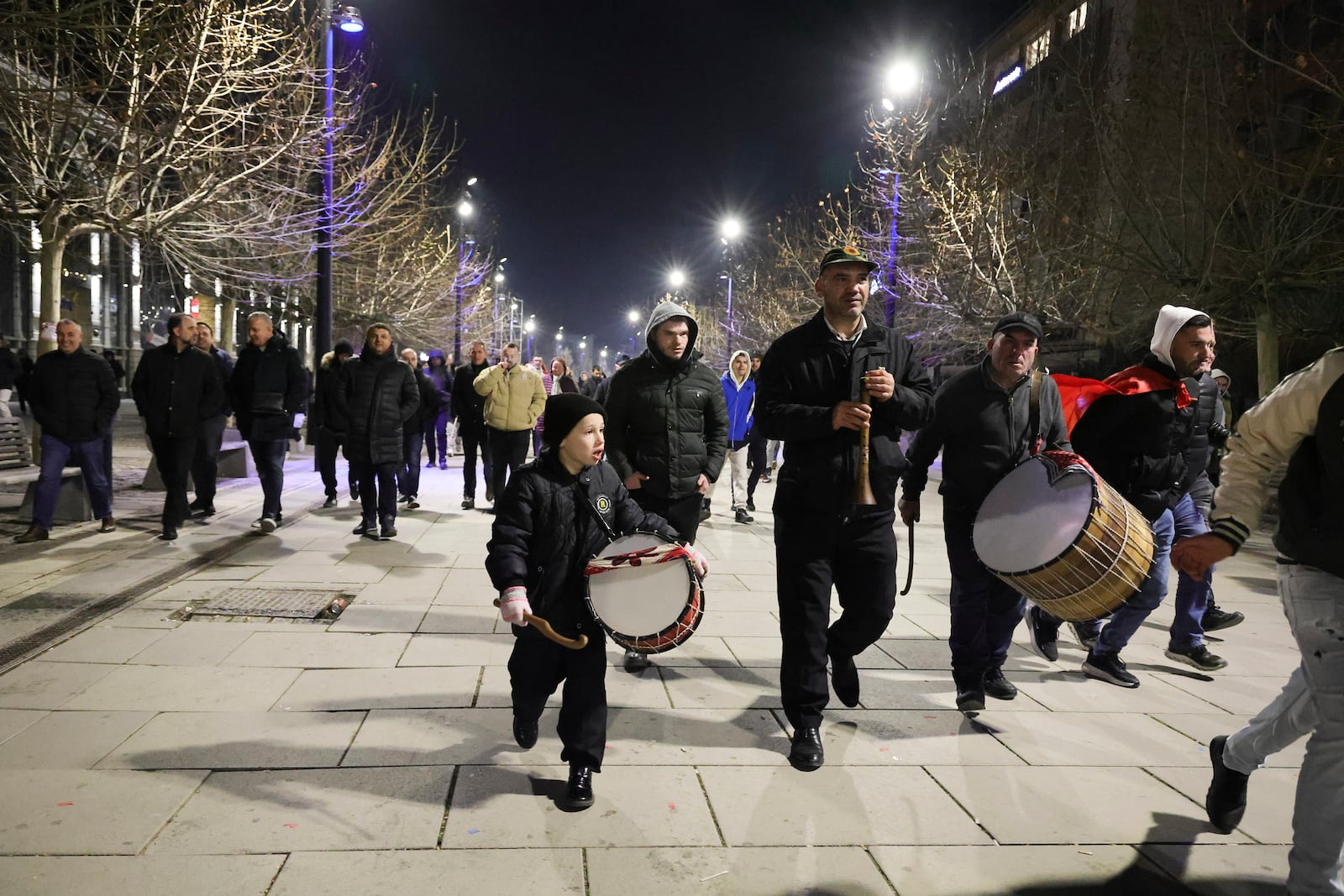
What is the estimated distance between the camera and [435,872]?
282 cm

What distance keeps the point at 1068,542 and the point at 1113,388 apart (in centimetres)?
162

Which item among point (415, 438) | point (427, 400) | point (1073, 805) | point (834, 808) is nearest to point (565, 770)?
point (834, 808)

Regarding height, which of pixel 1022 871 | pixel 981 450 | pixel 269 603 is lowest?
pixel 1022 871

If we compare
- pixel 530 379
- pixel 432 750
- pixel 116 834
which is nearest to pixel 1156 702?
pixel 432 750

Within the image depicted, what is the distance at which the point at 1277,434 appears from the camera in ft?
9.36

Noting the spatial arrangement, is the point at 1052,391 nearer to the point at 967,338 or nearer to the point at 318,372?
the point at 318,372

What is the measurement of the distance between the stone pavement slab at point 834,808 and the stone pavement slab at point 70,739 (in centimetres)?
244

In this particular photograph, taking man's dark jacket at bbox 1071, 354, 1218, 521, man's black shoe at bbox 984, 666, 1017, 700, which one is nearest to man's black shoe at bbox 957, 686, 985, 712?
man's black shoe at bbox 984, 666, 1017, 700

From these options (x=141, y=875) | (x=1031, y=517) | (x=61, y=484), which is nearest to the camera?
(x=141, y=875)

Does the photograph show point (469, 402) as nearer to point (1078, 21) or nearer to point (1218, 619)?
point (1218, 619)

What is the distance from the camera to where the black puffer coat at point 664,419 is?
511 cm

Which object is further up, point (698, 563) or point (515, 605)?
point (698, 563)

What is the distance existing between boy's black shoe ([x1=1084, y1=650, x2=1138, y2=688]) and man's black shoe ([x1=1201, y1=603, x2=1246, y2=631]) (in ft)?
4.55

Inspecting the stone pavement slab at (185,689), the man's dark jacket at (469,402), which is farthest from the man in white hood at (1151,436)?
the man's dark jacket at (469,402)
